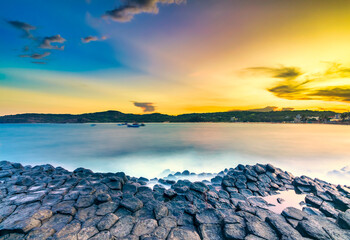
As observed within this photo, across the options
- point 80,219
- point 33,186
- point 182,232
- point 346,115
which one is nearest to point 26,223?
point 80,219

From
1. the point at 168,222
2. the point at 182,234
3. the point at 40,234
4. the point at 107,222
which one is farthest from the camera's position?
the point at 168,222

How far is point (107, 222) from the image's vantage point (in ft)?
11.4

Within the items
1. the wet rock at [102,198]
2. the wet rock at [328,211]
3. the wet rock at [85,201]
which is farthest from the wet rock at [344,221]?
the wet rock at [85,201]

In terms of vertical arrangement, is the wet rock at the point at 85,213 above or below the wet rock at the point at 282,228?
above

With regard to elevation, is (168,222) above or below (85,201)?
below

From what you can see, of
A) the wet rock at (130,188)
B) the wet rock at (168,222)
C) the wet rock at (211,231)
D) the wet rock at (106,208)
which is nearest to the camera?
the wet rock at (211,231)

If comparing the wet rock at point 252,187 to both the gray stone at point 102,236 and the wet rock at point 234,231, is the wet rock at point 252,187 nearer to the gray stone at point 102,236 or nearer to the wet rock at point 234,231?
the wet rock at point 234,231

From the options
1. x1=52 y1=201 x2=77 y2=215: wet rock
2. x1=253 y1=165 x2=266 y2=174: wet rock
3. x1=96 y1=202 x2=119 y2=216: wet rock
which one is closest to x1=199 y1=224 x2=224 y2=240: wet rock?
x1=96 y1=202 x2=119 y2=216: wet rock

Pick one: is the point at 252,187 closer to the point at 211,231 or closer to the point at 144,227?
the point at 211,231

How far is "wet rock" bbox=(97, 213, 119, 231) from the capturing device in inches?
132

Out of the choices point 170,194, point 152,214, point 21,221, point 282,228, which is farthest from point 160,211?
point 21,221

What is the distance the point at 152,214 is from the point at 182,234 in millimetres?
1027

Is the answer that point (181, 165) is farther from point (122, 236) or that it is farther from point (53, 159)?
point (53, 159)

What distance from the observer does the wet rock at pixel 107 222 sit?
11.0ft
